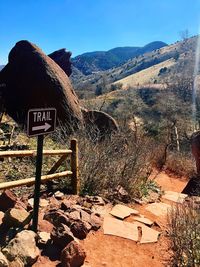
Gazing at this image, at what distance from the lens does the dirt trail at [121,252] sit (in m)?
4.94

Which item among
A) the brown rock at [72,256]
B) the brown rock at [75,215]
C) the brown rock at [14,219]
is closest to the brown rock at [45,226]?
the brown rock at [14,219]

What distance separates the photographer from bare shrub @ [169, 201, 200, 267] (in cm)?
425

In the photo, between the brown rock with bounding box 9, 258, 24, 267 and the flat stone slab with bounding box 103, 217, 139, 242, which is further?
the flat stone slab with bounding box 103, 217, 139, 242

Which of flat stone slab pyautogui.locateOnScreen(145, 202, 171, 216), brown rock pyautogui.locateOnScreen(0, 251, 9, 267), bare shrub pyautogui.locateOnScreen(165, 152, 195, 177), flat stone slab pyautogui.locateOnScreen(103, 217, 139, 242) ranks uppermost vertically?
brown rock pyautogui.locateOnScreen(0, 251, 9, 267)

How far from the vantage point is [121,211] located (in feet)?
23.0

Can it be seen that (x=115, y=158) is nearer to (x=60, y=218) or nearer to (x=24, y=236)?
(x=60, y=218)

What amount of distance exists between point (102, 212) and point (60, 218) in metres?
1.43

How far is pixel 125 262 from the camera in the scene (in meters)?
4.98

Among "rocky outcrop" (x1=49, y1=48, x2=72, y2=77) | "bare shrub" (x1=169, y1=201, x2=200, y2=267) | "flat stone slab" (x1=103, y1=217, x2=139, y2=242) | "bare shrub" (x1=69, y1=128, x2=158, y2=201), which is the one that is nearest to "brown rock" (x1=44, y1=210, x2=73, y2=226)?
"flat stone slab" (x1=103, y1=217, x2=139, y2=242)

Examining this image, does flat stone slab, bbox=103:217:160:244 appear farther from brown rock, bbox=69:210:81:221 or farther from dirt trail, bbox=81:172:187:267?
brown rock, bbox=69:210:81:221

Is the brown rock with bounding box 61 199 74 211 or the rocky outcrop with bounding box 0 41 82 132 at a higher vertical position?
the rocky outcrop with bounding box 0 41 82 132

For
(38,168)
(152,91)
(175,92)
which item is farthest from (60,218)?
(152,91)

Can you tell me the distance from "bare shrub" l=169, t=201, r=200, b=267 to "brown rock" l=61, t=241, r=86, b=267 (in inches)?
46.4

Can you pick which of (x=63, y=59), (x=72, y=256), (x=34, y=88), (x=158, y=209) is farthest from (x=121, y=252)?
(x=63, y=59)
